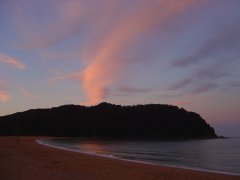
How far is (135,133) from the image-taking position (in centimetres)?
19112

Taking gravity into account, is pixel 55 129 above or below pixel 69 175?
above

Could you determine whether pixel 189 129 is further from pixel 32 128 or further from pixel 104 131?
pixel 32 128

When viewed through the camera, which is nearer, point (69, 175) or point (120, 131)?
Answer: point (69, 175)

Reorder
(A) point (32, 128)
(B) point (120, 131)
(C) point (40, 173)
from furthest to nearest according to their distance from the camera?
(B) point (120, 131) → (A) point (32, 128) → (C) point (40, 173)

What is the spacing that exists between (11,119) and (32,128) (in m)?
14.4

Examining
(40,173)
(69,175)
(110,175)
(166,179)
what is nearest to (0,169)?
(40,173)

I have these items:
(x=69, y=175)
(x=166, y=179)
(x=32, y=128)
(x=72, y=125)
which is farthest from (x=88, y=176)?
(x=72, y=125)

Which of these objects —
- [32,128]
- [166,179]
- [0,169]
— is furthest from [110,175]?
[32,128]

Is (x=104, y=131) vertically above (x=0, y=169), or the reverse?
(x=104, y=131)

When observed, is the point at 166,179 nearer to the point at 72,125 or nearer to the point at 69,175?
the point at 69,175

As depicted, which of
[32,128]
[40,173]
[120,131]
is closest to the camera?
[40,173]

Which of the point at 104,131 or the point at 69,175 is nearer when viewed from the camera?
the point at 69,175

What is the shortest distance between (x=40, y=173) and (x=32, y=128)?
551 ft

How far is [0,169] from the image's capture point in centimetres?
1898
